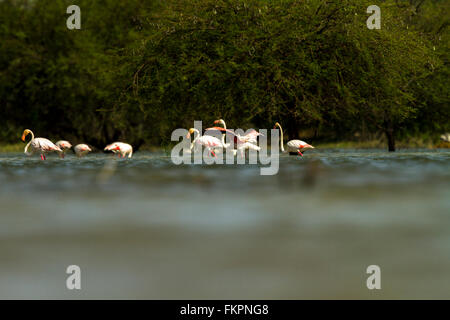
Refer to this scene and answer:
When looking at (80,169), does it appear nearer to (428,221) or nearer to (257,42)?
(257,42)

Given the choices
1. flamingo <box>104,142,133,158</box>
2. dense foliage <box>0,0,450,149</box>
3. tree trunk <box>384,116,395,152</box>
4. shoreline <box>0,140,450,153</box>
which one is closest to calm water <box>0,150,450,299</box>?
dense foliage <box>0,0,450,149</box>

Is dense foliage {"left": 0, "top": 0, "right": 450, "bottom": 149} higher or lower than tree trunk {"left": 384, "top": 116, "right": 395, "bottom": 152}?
higher

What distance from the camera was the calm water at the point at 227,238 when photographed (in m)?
5.34

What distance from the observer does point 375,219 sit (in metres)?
8.55

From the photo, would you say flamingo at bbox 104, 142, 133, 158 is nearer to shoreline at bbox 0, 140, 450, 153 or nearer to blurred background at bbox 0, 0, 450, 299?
blurred background at bbox 0, 0, 450, 299

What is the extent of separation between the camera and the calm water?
534cm

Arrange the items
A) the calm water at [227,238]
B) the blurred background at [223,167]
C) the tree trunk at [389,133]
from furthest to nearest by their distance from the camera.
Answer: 1. the tree trunk at [389,133]
2. the blurred background at [223,167]
3. the calm water at [227,238]

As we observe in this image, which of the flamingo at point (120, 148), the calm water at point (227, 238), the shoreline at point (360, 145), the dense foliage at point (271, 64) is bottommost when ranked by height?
the shoreline at point (360, 145)

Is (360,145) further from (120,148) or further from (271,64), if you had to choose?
(120,148)

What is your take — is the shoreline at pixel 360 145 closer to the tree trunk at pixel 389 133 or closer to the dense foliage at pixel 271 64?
the tree trunk at pixel 389 133

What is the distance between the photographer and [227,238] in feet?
23.7

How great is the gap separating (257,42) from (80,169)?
684cm

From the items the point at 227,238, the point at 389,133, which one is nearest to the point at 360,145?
the point at 389,133

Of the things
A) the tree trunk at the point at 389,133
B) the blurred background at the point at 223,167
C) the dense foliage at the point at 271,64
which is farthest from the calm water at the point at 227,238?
the tree trunk at the point at 389,133
